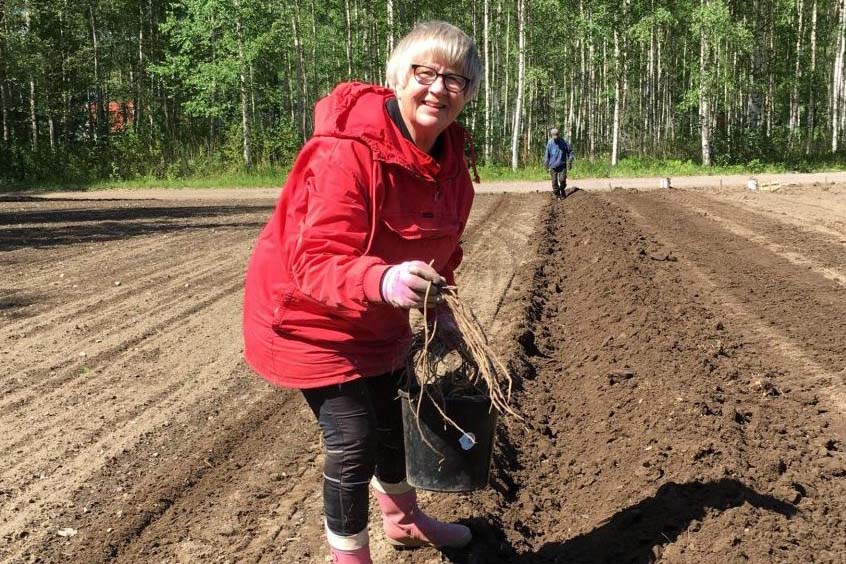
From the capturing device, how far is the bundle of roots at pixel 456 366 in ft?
9.02

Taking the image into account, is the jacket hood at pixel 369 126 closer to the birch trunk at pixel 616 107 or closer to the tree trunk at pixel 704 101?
Result: the birch trunk at pixel 616 107

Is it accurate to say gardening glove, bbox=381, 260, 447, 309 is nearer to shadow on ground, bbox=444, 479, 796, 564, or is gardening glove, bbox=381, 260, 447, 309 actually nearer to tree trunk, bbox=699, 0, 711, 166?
shadow on ground, bbox=444, 479, 796, 564

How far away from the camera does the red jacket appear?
239cm

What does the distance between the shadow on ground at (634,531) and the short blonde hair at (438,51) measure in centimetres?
191

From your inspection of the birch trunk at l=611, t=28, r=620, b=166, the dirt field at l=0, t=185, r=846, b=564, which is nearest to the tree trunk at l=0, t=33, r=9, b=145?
the birch trunk at l=611, t=28, r=620, b=166

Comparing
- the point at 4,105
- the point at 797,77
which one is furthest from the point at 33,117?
the point at 797,77

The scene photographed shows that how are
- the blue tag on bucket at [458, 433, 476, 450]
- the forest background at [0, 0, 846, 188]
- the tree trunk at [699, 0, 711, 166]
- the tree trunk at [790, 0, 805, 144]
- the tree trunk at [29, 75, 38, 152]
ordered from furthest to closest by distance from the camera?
the tree trunk at [790, 0, 805, 144], the tree trunk at [29, 75, 38, 152], the forest background at [0, 0, 846, 188], the tree trunk at [699, 0, 711, 166], the blue tag on bucket at [458, 433, 476, 450]

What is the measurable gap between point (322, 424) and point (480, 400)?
53 cm

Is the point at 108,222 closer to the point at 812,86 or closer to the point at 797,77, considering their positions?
the point at 797,77

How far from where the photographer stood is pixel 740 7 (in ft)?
128

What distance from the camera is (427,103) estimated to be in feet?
8.43

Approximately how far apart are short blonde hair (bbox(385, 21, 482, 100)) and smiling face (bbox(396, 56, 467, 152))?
0.02 m

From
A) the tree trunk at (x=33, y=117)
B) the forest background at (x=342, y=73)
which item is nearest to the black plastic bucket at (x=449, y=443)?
the forest background at (x=342, y=73)

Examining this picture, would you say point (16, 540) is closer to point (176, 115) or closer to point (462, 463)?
point (462, 463)
